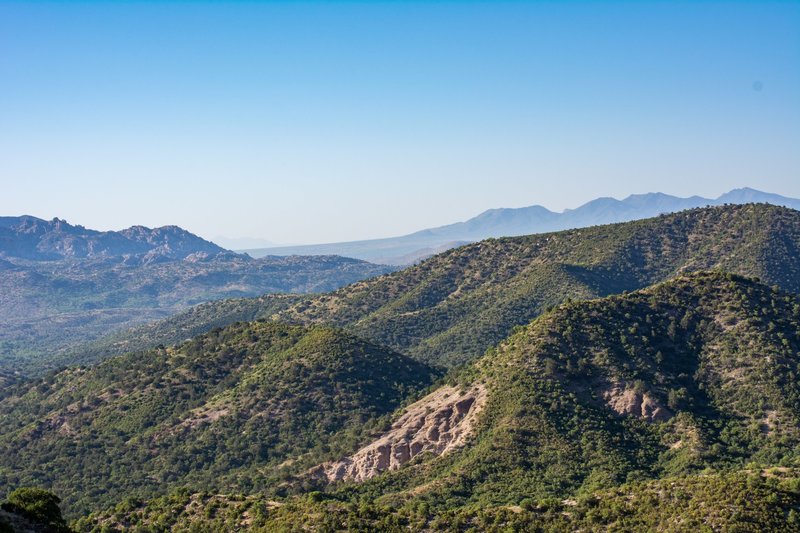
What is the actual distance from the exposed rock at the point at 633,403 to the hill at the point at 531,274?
173 ft

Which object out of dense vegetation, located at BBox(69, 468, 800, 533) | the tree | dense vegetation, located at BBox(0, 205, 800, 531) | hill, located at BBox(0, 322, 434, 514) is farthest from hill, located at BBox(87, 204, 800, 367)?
the tree

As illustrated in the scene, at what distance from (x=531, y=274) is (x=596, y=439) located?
90.4m

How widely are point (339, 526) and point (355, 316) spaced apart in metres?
116

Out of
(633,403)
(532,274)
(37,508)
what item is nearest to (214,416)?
(633,403)

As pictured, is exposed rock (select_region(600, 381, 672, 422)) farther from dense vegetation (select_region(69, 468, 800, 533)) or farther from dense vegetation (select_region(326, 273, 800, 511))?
dense vegetation (select_region(69, 468, 800, 533))

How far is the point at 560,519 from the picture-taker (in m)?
48.7

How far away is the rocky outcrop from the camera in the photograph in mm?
76188

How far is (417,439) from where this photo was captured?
3056 inches

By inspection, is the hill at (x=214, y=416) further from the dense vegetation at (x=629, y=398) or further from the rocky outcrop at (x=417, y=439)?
the dense vegetation at (x=629, y=398)

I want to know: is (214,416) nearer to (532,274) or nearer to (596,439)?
(596,439)

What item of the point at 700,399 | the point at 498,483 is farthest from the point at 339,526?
the point at 700,399

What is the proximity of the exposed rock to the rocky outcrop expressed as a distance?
13.6 m

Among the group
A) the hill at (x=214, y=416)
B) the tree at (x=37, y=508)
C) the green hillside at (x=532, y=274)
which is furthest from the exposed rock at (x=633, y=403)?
the green hillside at (x=532, y=274)

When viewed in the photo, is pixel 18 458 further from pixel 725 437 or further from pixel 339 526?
pixel 725 437
